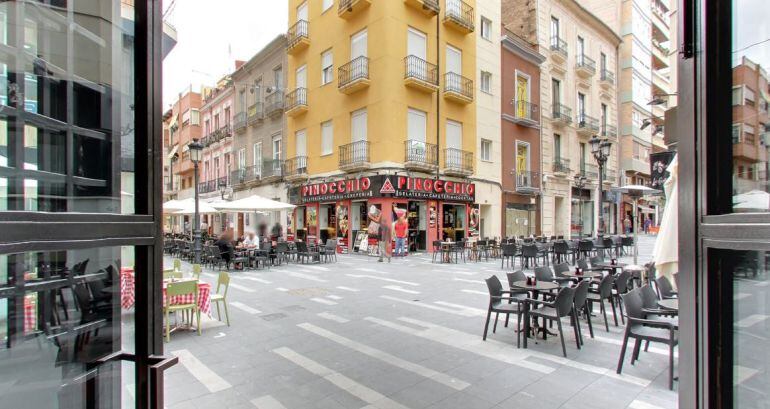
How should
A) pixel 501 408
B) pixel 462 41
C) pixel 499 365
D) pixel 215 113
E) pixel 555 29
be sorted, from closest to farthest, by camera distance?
1. pixel 501 408
2. pixel 499 365
3. pixel 462 41
4. pixel 555 29
5. pixel 215 113

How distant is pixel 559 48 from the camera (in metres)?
25.0

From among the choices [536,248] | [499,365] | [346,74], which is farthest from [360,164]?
[499,365]

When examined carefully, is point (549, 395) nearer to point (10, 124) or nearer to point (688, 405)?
point (688, 405)

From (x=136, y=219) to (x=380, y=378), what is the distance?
3.29 m

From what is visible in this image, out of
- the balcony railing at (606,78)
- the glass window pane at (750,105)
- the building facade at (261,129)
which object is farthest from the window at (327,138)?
the balcony railing at (606,78)

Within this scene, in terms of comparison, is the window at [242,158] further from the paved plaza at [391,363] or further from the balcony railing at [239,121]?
the paved plaza at [391,363]

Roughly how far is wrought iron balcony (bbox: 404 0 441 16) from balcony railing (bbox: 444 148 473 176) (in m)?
6.60

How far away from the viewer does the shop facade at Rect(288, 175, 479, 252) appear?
1745 centimetres

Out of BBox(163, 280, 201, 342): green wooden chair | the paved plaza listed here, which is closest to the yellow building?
the paved plaza

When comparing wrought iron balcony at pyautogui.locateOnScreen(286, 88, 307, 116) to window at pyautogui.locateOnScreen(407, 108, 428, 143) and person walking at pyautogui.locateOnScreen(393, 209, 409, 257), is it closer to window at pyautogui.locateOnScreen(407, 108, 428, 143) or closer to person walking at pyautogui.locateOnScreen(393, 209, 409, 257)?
window at pyautogui.locateOnScreen(407, 108, 428, 143)

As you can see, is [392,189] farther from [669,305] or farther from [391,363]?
[669,305]

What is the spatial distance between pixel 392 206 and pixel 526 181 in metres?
10.1

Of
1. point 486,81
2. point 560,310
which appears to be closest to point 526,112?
point 486,81

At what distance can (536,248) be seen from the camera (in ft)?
43.6
